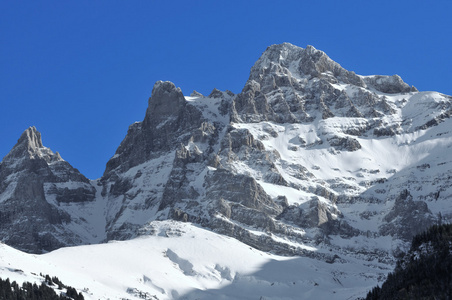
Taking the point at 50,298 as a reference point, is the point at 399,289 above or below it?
below

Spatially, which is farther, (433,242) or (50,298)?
(50,298)

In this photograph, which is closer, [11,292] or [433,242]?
[433,242]

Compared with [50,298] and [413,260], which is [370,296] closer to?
[413,260]

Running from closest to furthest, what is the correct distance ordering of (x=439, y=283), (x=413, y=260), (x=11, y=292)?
(x=439, y=283), (x=413, y=260), (x=11, y=292)

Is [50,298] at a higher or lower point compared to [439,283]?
higher

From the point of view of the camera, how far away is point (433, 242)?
497 ft

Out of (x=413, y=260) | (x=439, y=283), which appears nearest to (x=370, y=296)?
(x=413, y=260)

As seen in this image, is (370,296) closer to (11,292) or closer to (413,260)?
(413,260)

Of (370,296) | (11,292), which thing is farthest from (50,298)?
(370,296)

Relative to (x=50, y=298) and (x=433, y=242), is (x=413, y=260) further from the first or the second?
(x=50, y=298)

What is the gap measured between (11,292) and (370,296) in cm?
8043

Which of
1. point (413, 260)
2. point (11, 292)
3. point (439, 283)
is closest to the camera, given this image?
point (439, 283)

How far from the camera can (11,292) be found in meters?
194

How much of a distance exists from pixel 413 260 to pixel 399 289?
29.3 feet
